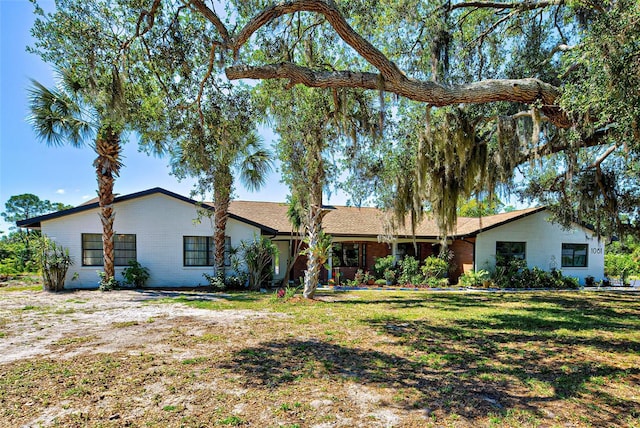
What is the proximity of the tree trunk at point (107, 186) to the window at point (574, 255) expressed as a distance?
21667mm

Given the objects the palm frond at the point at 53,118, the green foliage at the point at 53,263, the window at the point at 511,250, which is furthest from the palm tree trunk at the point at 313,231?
the window at the point at 511,250

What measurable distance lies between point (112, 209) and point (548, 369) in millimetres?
13969

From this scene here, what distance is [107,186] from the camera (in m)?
13.2

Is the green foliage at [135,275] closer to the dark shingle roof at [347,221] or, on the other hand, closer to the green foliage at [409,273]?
the dark shingle roof at [347,221]

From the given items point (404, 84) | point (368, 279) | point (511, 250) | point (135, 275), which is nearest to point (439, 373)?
point (404, 84)

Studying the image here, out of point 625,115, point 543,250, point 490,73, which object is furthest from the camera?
point 543,250

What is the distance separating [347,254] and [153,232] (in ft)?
31.1

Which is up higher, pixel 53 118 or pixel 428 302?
pixel 53 118

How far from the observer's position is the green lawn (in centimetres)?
339

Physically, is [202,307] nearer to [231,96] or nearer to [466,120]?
[231,96]

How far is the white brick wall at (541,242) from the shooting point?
58.9 ft

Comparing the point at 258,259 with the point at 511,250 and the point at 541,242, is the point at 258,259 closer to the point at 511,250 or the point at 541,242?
the point at 511,250

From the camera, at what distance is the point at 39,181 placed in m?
19.3

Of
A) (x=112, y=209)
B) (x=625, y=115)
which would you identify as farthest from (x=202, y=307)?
(x=625, y=115)
